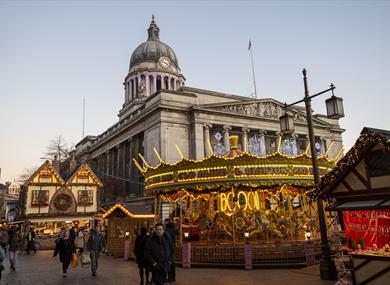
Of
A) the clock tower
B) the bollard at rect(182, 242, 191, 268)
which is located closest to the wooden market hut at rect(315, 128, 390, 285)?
the bollard at rect(182, 242, 191, 268)

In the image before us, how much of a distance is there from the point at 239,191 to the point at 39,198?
23597 millimetres

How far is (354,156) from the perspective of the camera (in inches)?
382

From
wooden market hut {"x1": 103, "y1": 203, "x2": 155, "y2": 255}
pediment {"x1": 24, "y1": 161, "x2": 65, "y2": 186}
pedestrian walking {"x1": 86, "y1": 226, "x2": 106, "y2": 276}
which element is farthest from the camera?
pediment {"x1": 24, "y1": 161, "x2": 65, "y2": 186}

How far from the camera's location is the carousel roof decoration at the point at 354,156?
29.0 ft

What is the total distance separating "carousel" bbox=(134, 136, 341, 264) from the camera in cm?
1584

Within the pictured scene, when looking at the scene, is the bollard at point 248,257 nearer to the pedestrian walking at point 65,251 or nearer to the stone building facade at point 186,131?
the pedestrian walking at point 65,251

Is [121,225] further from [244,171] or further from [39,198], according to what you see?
[39,198]

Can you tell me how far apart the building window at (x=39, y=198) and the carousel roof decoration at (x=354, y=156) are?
97.3 feet

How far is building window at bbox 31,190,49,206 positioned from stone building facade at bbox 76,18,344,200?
11.2 metres

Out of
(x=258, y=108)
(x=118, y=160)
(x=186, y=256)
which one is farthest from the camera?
(x=118, y=160)

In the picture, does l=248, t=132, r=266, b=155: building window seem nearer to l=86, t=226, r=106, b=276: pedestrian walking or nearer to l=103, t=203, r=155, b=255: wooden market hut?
l=103, t=203, r=155, b=255: wooden market hut

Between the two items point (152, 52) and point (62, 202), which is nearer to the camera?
point (62, 202)

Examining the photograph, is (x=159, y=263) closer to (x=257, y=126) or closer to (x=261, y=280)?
(x=261, y=280)

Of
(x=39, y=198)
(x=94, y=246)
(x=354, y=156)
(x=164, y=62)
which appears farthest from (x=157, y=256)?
(x=164, y=62)
